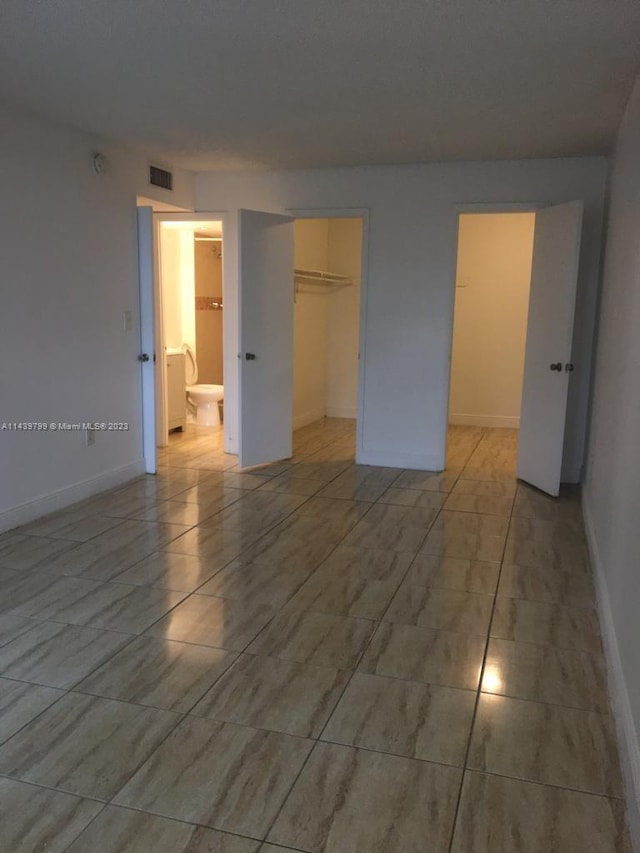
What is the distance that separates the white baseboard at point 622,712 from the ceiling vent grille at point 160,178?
4.17 meters

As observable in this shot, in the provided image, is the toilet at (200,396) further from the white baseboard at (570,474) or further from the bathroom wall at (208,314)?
the white baseboard at (570,474)

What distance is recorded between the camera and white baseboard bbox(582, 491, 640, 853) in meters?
1.75

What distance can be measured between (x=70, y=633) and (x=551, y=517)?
302 centimetres

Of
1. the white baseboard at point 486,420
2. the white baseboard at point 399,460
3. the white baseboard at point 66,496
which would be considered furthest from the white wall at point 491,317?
the white baseboard at point 66,496

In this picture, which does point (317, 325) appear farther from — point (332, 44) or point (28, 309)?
point (332, 44)

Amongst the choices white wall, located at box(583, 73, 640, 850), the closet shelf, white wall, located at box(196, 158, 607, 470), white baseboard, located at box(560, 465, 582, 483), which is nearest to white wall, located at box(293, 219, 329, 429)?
the closet shelf

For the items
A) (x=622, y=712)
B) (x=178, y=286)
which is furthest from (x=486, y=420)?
(x=622, y=712)

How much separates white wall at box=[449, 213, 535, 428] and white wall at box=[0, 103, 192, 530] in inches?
146

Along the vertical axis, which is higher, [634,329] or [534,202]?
[534,202]

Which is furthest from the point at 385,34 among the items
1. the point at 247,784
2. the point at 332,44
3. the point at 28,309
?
the point at 247,784

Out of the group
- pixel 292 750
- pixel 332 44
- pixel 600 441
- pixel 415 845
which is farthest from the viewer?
pixel 600 441

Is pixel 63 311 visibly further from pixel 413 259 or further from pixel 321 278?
pixel 321 278

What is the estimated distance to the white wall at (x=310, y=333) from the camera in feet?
22.9

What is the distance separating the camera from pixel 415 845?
5.50 ft
